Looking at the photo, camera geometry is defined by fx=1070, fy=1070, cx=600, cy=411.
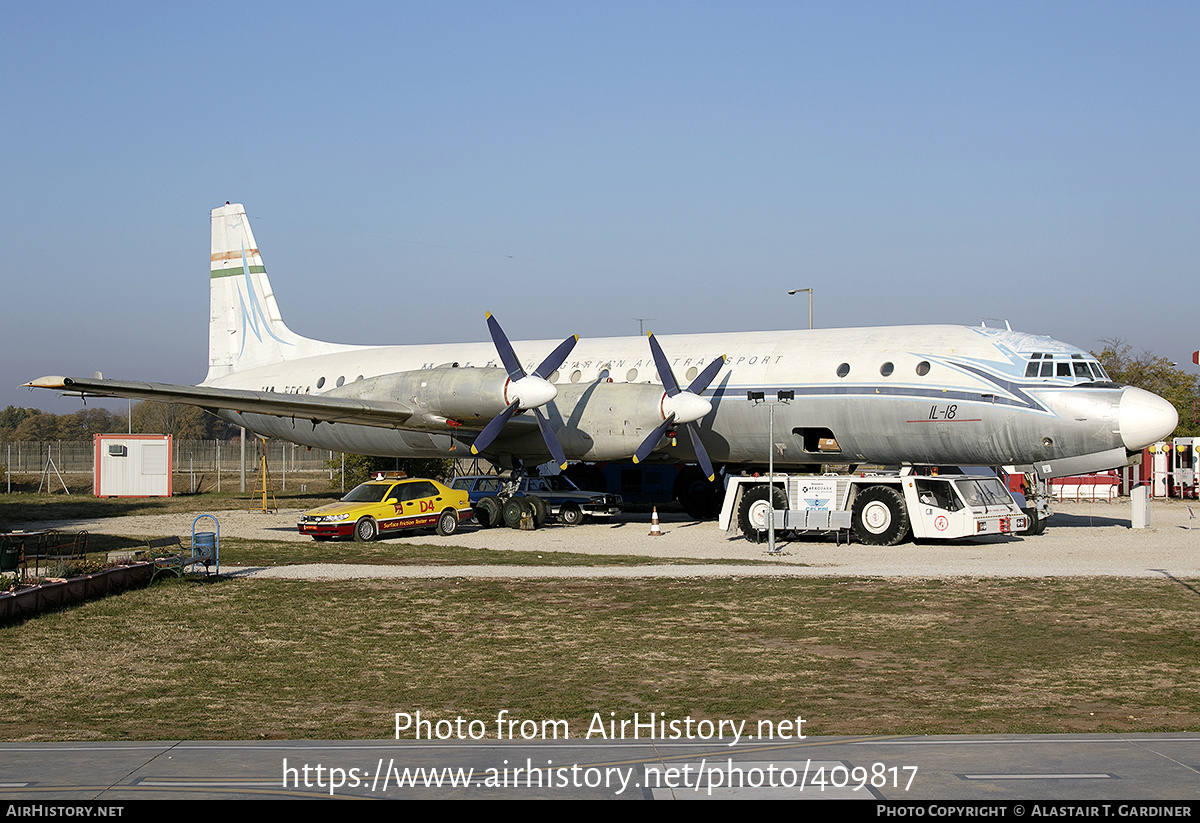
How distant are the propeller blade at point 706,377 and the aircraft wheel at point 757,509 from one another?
315 centimetres

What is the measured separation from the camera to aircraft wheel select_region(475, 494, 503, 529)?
28531 mm

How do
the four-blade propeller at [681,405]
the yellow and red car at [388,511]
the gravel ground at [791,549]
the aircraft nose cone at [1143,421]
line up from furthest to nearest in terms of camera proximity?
the four-blade propeller at [681,405] → the yellow and red car at [388,511] → the aircraft nose cone at [1143,421] → the gravel ground at [791,549]

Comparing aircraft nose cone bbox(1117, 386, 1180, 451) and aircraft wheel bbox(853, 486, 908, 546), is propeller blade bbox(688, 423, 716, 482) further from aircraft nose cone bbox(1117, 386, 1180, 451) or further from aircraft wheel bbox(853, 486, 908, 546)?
aircraft nose cone bbox(1117, 386, 1180, 451)

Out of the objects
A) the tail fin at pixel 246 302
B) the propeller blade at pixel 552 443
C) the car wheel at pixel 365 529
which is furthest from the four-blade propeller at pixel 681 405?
the tail fin at pixel 246 302

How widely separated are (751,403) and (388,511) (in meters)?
9.41

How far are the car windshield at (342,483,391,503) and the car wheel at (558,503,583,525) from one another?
559 centimetres

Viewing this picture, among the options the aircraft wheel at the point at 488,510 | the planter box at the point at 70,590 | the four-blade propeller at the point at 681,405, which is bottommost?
the planter box at the point at 70,590

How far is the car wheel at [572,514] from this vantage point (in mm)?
29953

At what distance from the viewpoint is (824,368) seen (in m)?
26.1

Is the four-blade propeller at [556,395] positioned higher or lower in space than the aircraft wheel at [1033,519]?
higher

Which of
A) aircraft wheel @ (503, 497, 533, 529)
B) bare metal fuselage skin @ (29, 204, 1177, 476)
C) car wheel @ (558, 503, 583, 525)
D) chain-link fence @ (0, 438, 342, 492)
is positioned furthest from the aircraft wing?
chain-link fence @ (0, 438, 342, 492)

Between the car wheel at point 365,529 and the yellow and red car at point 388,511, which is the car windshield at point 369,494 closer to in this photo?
the yellow and red car at point 388,511

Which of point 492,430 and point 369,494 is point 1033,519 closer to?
point 492,430
